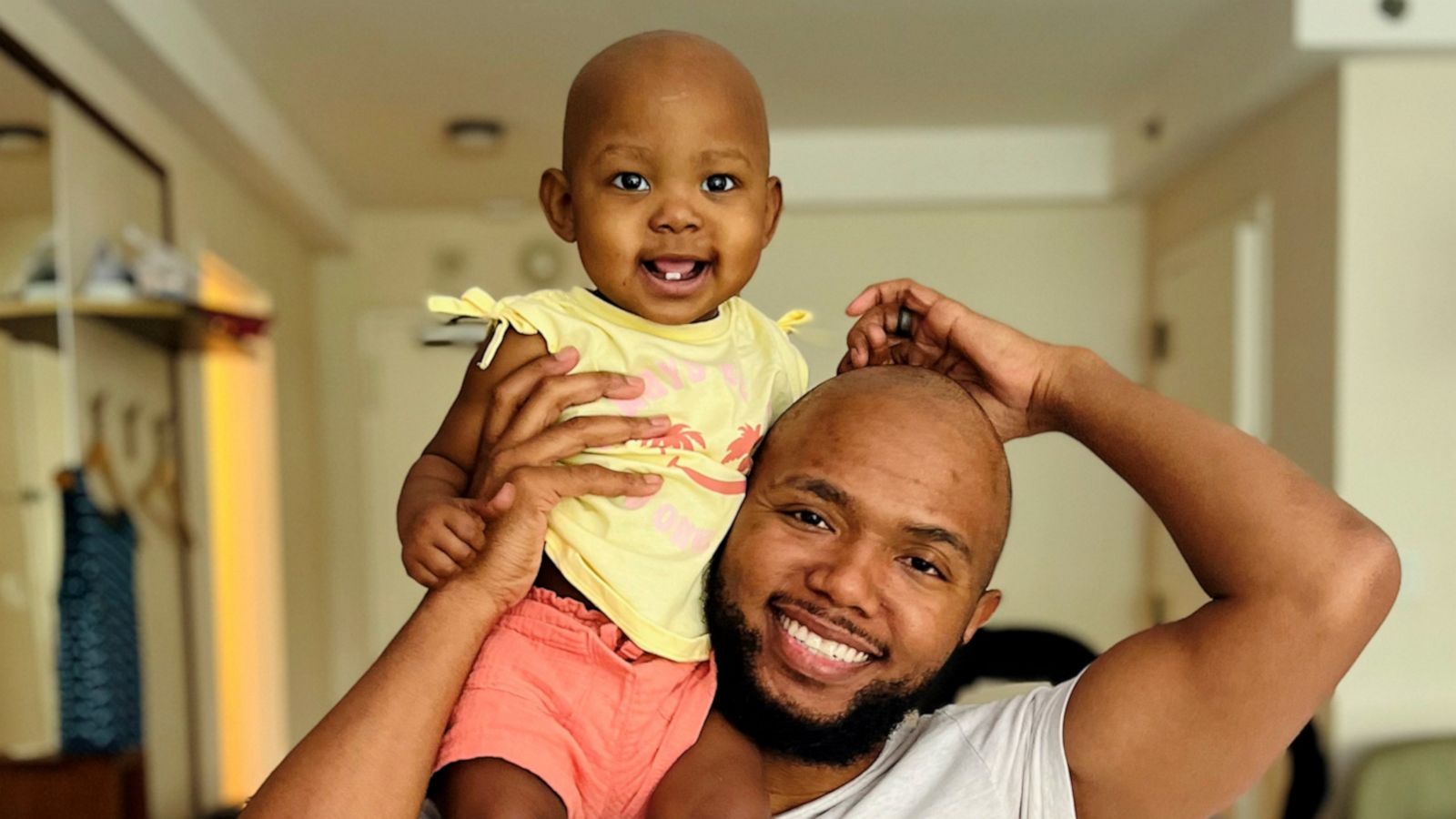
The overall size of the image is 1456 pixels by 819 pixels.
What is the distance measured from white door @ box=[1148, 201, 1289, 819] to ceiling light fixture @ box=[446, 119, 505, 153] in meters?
2.48

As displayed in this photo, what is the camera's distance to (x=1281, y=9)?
2660 mm

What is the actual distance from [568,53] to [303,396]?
252 cm

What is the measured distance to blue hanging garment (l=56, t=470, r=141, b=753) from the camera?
225 centimetres

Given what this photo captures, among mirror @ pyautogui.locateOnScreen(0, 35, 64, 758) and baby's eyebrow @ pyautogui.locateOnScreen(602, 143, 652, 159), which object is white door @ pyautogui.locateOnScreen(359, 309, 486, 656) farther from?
baby's eyebrow @ pyautogui.locateOnScreen(602, 143, 652, 159)

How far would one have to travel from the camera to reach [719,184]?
1075 millimetres

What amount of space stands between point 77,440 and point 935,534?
2.06 metres

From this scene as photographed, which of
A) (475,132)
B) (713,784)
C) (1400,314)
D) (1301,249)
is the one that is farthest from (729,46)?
(713,784)

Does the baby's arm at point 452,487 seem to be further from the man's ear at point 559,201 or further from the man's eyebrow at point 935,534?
the man's eyebrow at point 935,534

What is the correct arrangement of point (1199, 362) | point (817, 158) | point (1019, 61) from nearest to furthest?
1. point (1019, 61)
2. point (1199, 362)
3. point (817, 158)

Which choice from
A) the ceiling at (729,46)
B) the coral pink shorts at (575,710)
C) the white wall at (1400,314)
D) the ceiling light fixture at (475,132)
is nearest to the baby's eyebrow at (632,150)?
the coral pink shorts at (575,710)

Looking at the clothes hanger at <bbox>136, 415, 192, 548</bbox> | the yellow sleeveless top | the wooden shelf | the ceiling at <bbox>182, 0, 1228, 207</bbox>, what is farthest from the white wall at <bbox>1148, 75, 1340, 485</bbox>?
the clothes hanger at <bbox>136, 415, 192, 548</bbox>

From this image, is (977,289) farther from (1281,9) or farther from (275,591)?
(275,591)

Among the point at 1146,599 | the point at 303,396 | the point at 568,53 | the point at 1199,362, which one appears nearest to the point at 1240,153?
the point at 1199,362

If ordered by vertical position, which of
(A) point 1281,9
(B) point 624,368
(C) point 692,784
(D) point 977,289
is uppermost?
(A) point 1281,9
